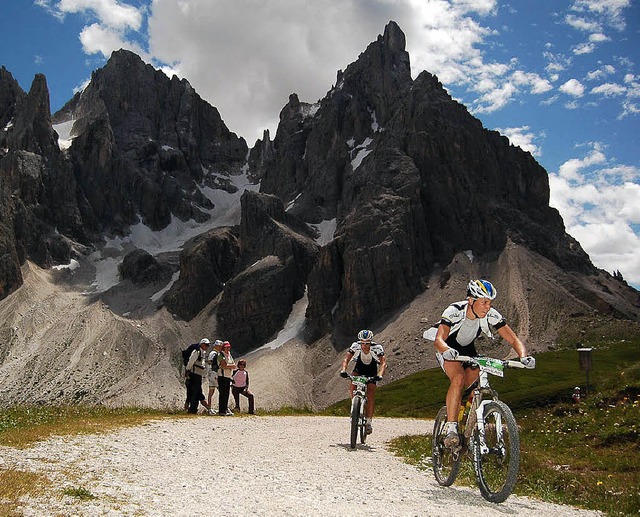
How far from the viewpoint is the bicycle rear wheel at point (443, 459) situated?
11.1 metres

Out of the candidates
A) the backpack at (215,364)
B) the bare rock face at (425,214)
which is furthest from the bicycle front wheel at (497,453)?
the bare rock face at (425,214)

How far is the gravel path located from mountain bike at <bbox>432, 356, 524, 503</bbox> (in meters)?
0.41

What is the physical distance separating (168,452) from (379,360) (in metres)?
7.33

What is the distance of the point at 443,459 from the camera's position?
11.9 metres

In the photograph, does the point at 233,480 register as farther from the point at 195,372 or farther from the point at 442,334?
the point at 195,372

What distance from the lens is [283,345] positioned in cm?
15725

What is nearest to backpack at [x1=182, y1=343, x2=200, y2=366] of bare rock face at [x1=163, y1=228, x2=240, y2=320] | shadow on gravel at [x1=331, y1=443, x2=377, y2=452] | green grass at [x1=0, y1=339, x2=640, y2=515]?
green grass at [x1=0, y1=339, x2=640, y2=515]

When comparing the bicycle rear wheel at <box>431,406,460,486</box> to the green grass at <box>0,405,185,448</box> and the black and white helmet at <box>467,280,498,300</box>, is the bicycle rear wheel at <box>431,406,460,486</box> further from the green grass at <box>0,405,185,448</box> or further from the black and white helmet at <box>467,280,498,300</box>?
the green grass at <box>0,405,185,448</box>

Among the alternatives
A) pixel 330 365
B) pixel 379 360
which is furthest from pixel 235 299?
pixel 379 360

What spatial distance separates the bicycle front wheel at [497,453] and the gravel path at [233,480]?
309mm

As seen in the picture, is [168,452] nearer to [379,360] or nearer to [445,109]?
[379,360]

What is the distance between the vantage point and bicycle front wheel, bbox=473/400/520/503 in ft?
31.4

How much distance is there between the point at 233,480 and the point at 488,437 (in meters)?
4.90

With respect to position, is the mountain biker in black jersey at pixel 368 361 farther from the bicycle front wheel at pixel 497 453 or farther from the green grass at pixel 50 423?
the bicycle front wheel at pixel 497 453
